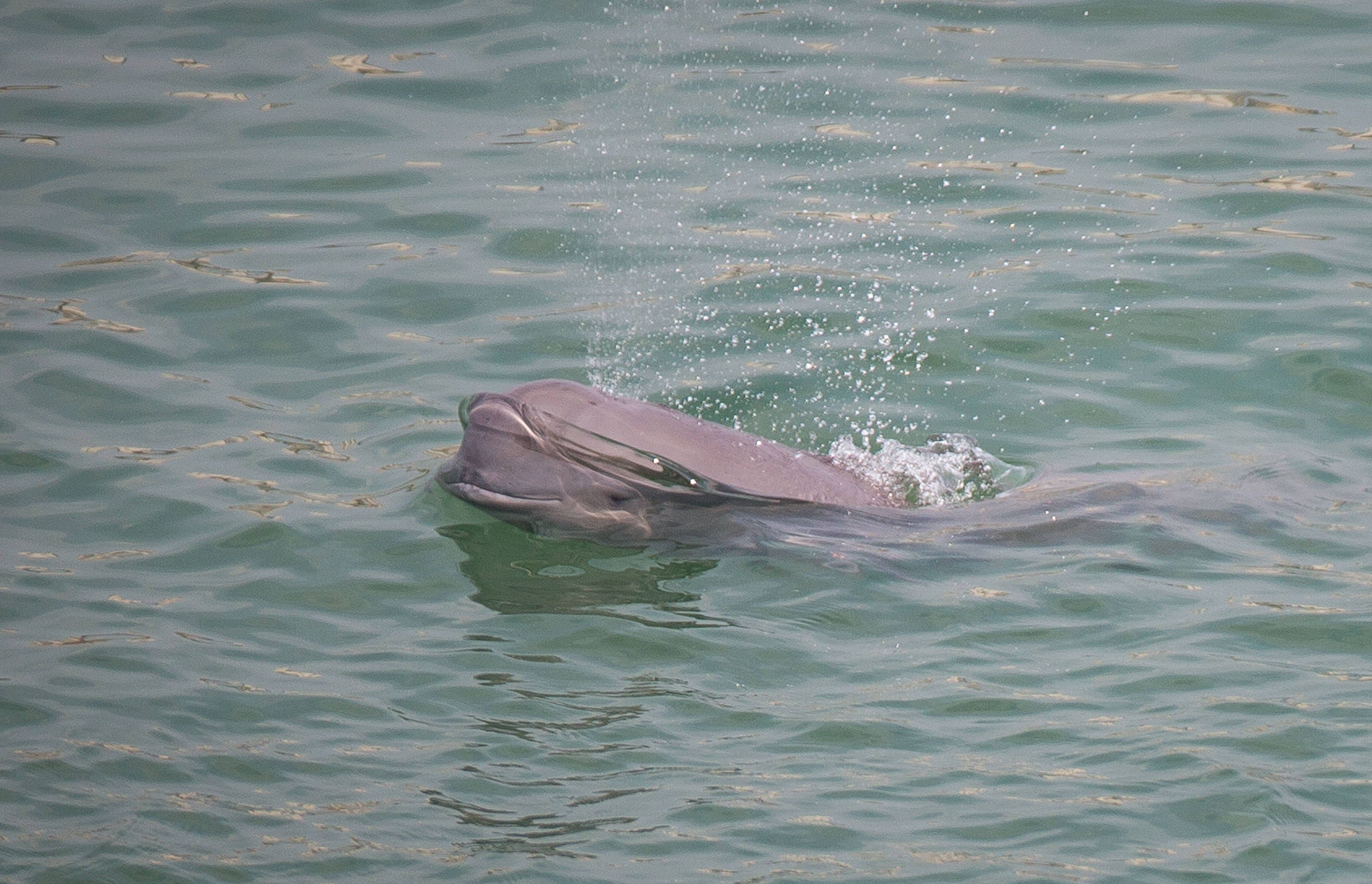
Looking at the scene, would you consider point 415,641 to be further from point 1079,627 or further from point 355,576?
point 1079,627

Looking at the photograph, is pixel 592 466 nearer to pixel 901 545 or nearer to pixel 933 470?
pixel 901 545

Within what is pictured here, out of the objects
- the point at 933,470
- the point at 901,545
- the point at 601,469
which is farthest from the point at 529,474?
the point at 933,470

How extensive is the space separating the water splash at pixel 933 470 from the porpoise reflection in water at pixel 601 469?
571mm

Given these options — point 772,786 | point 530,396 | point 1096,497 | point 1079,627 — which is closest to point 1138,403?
point 1096,497

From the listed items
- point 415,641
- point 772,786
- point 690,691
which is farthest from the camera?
point 415,641

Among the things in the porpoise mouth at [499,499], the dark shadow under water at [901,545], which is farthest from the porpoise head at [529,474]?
A: the dark shadow under water at [901,545]

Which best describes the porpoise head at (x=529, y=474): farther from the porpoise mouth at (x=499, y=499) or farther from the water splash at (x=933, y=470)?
the water splash at (x=933, y=470)

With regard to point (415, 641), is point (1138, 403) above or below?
above

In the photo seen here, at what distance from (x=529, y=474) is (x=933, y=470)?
72.7 inches

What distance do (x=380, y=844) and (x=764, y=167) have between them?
646cm

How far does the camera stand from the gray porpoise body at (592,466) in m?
5.44

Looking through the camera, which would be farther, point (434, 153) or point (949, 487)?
point (434, 153)

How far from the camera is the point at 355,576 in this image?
18.4 feet

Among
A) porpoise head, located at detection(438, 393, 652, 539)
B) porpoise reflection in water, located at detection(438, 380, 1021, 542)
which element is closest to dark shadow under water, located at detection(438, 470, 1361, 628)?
porpoise reflection in water, located at detection(438, 380, 1021, 542)
